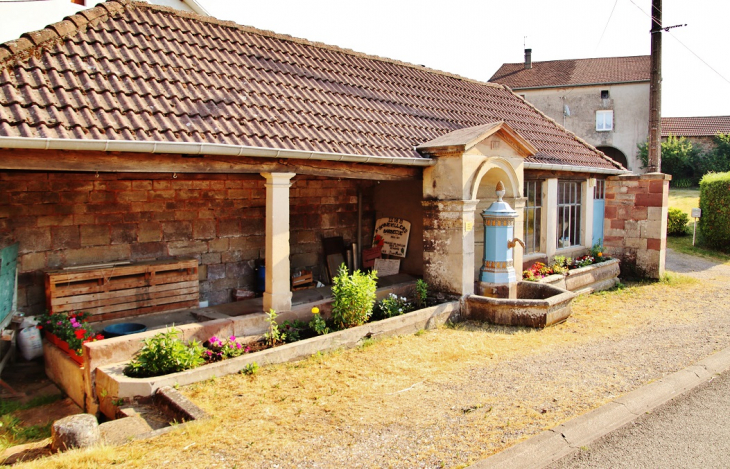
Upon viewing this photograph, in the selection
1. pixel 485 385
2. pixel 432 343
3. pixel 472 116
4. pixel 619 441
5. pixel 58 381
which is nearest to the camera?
pixel 619 441

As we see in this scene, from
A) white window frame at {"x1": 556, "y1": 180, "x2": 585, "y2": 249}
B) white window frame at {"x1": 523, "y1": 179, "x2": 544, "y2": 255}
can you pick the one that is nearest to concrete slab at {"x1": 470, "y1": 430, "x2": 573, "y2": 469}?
white window frame at {"x1": 523, "y1": 179, "x2": 544, "y2": 255}

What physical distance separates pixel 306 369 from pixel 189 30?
17.3 feet

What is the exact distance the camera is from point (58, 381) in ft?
20.4

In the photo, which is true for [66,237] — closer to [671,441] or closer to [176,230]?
[176,230]

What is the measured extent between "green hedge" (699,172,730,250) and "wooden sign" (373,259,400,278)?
13.1 m

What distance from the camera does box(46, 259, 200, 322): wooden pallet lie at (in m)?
6.70

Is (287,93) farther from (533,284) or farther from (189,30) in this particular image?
(533,284)

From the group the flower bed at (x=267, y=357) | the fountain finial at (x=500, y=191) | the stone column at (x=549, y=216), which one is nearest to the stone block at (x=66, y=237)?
the flower bed at (x=267, y=357)

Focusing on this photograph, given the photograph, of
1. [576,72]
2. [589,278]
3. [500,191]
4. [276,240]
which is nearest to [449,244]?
[500,191]

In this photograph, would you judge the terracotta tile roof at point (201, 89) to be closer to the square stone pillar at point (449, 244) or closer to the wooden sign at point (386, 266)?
the square stone pillar at point (449, 244)

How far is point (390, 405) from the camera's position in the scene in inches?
203

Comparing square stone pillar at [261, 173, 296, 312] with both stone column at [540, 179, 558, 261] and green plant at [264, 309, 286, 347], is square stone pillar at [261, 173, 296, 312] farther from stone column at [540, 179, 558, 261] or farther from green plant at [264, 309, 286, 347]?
stone column at [540, 179, 558, 261]

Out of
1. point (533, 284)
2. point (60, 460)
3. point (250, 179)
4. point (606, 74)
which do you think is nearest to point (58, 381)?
point (60, 460)

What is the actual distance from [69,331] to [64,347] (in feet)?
0.62
